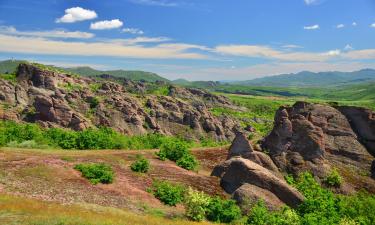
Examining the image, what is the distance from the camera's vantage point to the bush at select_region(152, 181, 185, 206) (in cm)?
4152

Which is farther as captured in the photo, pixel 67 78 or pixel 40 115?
pixel 67 78

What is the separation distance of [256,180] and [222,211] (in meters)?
8.56

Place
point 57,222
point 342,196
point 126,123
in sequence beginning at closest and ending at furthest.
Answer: point 57,222, point 342,196, point 126,123

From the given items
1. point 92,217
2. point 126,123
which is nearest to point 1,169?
point 92,217

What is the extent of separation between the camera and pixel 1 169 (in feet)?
135

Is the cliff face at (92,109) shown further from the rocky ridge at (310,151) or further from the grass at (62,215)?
the grass at (62,215)

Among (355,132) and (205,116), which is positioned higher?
(355,132)

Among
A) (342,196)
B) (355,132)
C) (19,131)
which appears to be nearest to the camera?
(342,196)

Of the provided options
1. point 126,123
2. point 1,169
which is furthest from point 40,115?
point 1,169

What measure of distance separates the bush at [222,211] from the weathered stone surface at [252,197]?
2.21 m

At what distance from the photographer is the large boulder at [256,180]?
1752 inches

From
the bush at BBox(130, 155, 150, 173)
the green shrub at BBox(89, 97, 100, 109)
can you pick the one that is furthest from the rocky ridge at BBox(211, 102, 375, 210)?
the green shrub at BBox(89, 97, 100, 109)

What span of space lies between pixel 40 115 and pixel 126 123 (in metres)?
27.0

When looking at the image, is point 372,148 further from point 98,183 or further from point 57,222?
point 57,222
